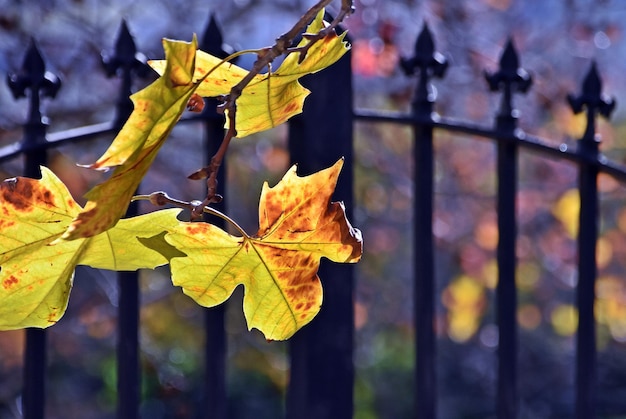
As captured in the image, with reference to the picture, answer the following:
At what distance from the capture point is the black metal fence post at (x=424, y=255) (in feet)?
4.57

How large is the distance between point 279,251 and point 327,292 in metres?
0.82

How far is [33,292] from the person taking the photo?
452 mm

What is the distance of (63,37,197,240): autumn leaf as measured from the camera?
33 cm

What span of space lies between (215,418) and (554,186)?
8.98 feet

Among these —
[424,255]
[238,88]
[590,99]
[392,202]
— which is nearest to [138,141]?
[238,88]

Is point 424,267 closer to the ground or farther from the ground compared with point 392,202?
closer to the ground

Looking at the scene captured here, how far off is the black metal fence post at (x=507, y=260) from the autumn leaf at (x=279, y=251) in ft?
3.31

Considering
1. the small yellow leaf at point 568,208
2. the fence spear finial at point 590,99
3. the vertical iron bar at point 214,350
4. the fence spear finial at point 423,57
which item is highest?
the fence spear finial at point 423,57

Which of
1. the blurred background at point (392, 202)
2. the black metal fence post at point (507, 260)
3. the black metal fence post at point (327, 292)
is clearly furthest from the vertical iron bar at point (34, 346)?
the blurred background at point (392, 202)

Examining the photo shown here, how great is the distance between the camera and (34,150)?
49.3 inches

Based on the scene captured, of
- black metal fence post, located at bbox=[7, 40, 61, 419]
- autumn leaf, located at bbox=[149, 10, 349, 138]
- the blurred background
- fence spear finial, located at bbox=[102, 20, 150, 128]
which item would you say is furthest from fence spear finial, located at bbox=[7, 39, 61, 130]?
the blurred background

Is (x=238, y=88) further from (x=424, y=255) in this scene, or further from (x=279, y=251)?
(x=424, y=255)

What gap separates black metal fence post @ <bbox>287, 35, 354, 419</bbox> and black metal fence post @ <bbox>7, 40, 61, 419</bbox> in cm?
40

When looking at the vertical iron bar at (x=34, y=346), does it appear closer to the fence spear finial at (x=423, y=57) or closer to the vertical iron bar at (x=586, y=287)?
the fence spear finial at (x=423, y=57)
